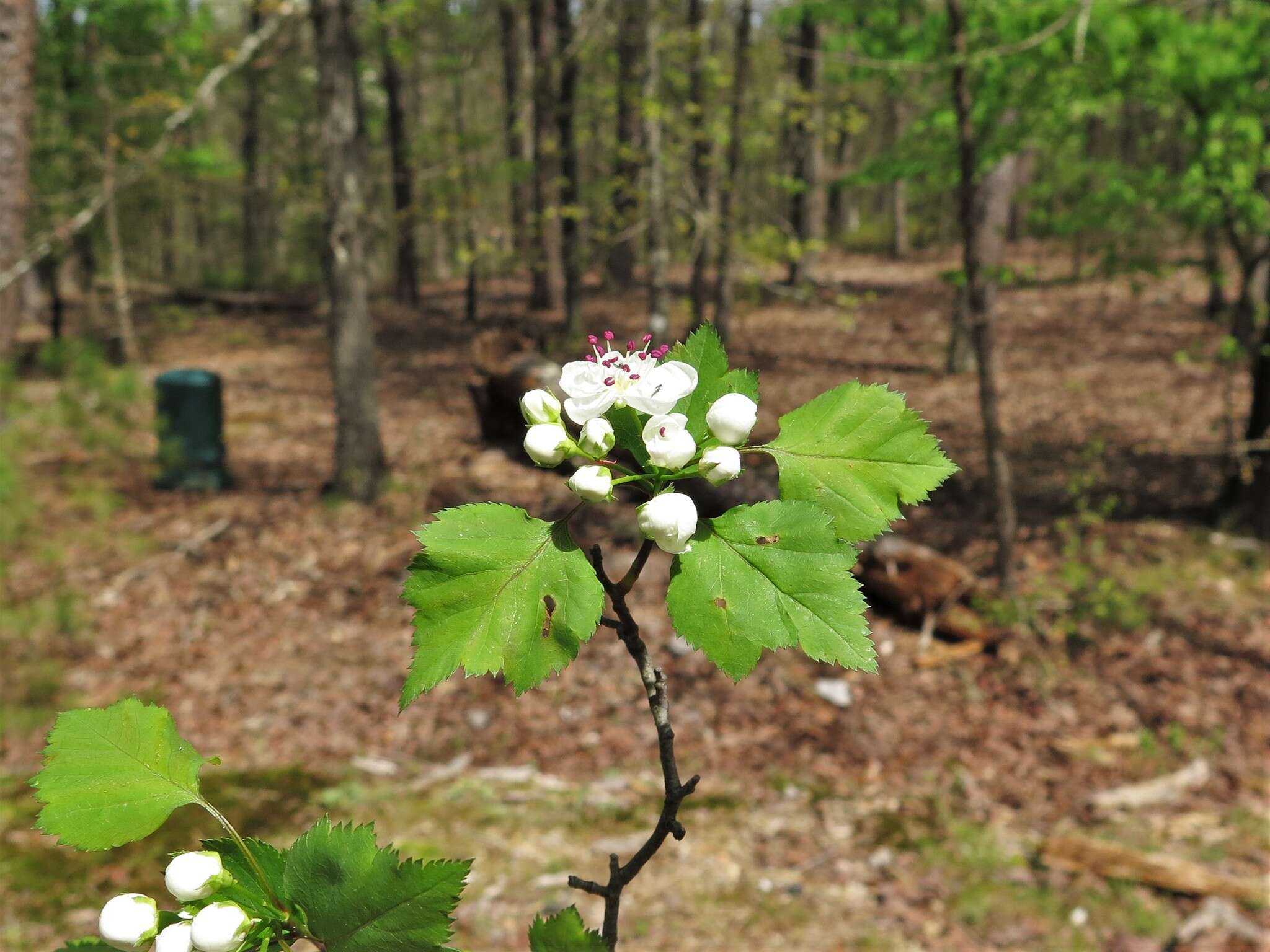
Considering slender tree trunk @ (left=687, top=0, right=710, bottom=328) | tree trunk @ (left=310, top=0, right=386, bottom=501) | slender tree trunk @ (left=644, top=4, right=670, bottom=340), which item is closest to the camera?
tree trunk @ (left=310, top=0, right=386, bottom=501)

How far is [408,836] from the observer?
13.5 ft

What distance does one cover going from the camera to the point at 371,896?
2.28ft

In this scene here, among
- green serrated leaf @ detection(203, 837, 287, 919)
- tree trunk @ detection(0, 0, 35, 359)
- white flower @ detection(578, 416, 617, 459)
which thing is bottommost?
green serrated leaf @ detection(203, 837, 287, 919)

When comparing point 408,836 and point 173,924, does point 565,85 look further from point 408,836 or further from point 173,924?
point 173,924

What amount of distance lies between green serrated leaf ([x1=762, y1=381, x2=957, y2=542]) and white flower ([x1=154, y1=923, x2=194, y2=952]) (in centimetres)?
60

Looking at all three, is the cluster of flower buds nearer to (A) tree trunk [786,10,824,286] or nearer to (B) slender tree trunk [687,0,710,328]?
(B) slender tree trunk [687,0,710,328]

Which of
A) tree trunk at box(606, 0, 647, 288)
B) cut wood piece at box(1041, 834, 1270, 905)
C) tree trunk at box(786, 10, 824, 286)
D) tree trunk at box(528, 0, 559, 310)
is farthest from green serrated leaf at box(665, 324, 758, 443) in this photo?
tree trunk at box(786, 10, 824, 286)

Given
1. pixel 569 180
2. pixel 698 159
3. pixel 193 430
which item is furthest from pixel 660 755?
A: pixel 569 180

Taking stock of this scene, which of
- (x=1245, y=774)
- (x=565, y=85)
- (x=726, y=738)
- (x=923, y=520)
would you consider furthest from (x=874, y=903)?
(x=565, y=85)

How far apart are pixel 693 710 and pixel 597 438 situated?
4912 mm

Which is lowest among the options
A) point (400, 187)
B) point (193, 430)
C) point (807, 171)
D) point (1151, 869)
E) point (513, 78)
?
point (1151, 869)

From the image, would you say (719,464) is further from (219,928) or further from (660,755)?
(219,928)

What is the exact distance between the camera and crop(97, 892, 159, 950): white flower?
0.67 m

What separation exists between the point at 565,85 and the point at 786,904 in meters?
12.4
